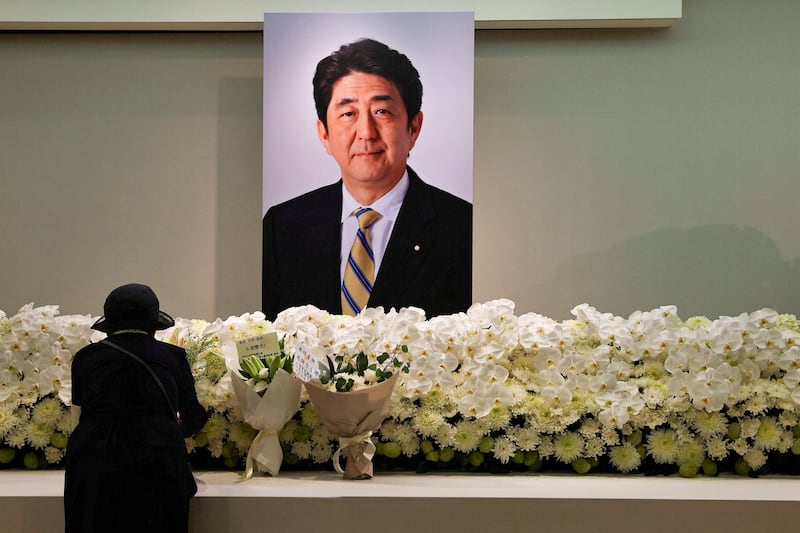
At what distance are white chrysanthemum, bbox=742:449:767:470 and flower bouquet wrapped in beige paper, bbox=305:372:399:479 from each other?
109 cm

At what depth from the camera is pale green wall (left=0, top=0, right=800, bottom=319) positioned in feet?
14.6

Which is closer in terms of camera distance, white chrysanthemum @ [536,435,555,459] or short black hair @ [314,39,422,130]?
white chrysanthemum @ [536,435,555,459]

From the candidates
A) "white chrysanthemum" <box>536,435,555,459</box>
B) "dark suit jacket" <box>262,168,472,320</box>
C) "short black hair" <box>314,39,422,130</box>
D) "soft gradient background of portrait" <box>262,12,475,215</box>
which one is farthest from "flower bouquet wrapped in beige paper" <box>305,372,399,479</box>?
"short black hair" <box>314,39,422,130</box>

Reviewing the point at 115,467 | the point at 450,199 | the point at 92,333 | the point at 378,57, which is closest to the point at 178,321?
the point at 92,333

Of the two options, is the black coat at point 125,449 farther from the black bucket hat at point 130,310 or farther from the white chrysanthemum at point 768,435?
the white chrysanthemum at point 768,435

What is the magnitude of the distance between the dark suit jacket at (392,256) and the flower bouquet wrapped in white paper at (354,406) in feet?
5.28

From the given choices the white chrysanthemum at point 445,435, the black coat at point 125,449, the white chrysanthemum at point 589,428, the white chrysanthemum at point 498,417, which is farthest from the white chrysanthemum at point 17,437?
the white chrysanthemum at point 589,428

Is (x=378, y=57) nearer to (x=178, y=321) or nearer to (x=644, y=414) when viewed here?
(x=178, y=321)

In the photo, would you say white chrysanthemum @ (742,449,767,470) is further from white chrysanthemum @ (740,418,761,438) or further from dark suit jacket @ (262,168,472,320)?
dark suit jacket @ (262,168,472,320)

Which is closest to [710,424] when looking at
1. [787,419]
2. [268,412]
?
[787,419]

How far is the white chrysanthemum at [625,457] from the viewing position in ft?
7.78

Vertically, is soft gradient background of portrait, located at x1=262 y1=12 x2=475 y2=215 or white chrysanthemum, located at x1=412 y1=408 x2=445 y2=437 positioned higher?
soft gradient background of portrait, located at x1=262 y1=12 x2=475 y2=215

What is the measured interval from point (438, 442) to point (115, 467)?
35.7 inches

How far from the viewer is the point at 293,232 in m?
4.03
